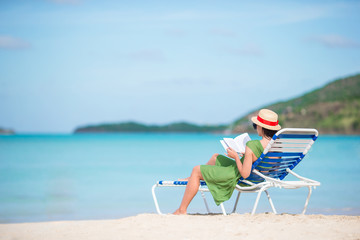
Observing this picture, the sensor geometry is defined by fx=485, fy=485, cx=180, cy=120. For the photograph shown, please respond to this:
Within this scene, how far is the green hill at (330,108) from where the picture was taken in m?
74.4

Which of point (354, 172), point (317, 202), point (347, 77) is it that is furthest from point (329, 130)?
point (317, 202)

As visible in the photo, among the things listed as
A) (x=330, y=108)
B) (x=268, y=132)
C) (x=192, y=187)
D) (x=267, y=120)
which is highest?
(x=267, y=120)

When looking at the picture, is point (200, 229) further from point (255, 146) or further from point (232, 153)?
point (255, 146)

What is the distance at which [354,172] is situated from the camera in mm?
17094

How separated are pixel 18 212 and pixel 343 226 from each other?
6.21 metres

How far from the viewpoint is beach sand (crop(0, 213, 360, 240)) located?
14.2ft

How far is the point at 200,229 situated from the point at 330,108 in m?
75.5

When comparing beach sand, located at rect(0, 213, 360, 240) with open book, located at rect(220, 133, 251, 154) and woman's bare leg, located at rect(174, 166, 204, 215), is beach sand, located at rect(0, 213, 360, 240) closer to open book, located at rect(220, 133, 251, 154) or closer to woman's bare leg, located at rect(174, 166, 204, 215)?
woman's bare leg, located at rect(174, 166, 204, 215)

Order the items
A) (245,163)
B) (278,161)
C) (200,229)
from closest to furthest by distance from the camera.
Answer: (200,229), (245,163), (278,161)

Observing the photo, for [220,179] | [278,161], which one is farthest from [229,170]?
[278,161]

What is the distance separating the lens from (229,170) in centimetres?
527

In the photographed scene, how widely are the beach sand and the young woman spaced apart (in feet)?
0.88

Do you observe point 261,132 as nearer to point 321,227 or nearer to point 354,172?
point 321,227

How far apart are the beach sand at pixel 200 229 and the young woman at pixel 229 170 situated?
0.88 ft
